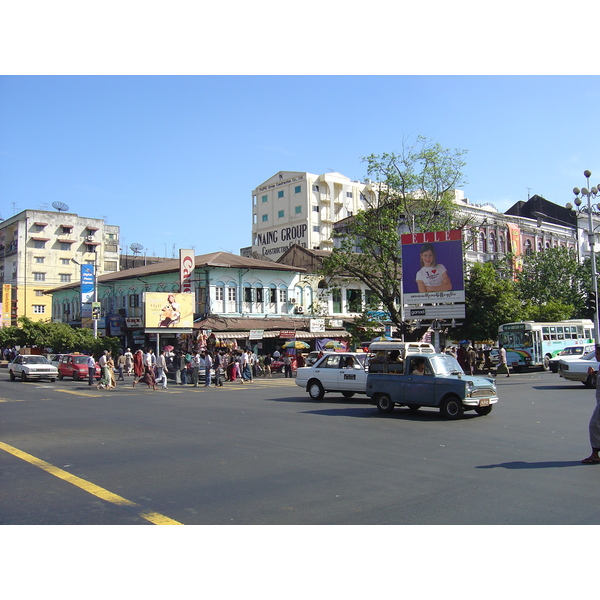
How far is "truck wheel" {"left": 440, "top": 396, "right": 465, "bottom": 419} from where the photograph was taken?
48.4ft

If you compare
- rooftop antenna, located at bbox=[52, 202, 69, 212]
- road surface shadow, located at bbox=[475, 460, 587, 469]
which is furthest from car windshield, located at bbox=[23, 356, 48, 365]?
rooftop antenna, located at bbox=[52, 202, 69, 212]

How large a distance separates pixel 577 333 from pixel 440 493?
1516 inches

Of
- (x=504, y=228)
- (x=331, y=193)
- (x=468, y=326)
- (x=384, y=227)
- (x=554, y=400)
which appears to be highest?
(x=331, y=193)

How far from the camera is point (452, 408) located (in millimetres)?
14836

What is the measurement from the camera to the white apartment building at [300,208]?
81.4 meters

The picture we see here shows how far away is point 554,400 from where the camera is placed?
19125 millimetres

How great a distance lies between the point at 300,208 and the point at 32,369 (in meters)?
53.3

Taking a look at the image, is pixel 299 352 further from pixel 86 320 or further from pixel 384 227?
pixel 86 320

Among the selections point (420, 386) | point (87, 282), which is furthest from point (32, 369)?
point (420, 386)

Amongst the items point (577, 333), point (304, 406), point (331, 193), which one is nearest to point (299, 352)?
point (577, 333)

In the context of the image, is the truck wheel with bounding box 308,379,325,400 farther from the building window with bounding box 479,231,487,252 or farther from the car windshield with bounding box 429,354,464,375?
the building window with bounding box 479,231,487,252

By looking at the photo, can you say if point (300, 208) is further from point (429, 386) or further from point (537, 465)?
point (537, 465)

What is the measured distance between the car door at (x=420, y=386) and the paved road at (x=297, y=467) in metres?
0.46

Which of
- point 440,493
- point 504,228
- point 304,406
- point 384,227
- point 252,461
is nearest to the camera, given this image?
point 440,493
